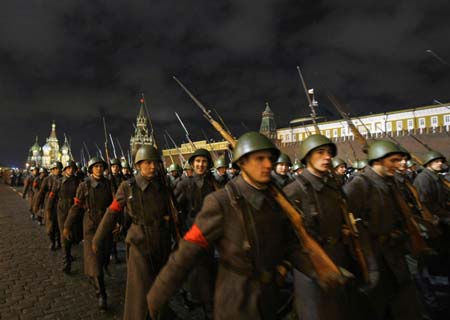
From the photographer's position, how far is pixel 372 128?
6088 centimetres

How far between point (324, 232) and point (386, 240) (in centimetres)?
89

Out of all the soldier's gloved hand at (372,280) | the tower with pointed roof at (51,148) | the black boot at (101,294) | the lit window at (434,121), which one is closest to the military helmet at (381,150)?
the soldier's gloved hand at (372,280)

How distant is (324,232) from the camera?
3104 mm

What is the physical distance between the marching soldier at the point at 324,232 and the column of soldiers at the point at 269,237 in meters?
0.01

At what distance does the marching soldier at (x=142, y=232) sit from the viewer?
3637mm

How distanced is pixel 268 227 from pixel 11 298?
551cm

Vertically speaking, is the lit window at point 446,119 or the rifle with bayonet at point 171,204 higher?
the lit window at point 446,119

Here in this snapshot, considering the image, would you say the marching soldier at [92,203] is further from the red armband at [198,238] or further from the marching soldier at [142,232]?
the red armband at [198,238]

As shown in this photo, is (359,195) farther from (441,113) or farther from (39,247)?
(441,113)

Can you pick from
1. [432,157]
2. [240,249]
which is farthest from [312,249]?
[432,157]

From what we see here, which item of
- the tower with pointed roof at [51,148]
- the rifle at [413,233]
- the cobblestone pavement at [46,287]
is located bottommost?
the cobblestone pavement at [46,287]

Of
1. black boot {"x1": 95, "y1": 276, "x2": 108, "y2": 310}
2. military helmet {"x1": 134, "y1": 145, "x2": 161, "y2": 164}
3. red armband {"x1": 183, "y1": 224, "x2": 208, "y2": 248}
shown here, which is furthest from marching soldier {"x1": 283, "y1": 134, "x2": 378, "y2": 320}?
black boot {"x1": 95, "y1": 276, "x2": 108, "y2": 310}

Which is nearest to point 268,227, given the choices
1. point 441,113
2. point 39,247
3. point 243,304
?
point 243,304

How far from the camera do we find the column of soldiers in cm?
221
